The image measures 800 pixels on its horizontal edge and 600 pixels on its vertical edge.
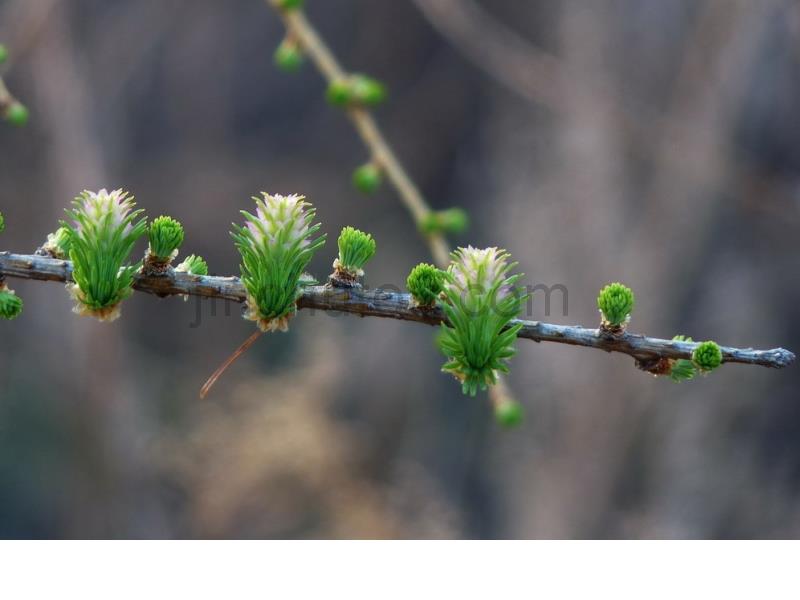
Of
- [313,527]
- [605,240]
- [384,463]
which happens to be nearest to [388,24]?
[605,240]

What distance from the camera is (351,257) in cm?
63

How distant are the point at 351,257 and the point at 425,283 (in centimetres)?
7

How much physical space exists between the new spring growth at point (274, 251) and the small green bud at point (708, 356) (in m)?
0.27

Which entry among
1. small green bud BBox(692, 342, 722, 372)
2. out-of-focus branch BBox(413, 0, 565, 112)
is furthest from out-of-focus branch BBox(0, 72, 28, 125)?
out-of-focus branch BBox(413, 0, 565, 112)

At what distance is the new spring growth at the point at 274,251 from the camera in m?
0.58

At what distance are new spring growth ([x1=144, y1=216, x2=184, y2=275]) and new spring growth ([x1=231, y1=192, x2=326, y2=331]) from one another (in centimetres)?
7

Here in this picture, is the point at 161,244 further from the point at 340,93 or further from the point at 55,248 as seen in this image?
the point at 340,93

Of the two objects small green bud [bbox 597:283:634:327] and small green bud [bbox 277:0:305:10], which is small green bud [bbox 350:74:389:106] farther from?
small green bud [bbox 597:283:634:327]

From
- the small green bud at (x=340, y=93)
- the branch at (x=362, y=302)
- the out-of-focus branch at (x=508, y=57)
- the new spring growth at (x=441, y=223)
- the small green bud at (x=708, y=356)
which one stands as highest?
the out-of-focus branch at (x=508, y=57)

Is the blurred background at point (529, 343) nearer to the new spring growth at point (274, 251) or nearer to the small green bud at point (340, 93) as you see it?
the small green bud at point (340, 93)

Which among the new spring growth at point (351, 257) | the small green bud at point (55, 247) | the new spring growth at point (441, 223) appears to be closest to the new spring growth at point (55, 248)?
the small green bud at point (55, 247)

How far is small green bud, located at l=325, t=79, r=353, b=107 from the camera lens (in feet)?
3.85

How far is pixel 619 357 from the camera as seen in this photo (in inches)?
119

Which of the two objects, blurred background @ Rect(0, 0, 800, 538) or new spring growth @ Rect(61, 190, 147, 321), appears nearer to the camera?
new spring growth @ Rect(61, 190, 147, 321)
